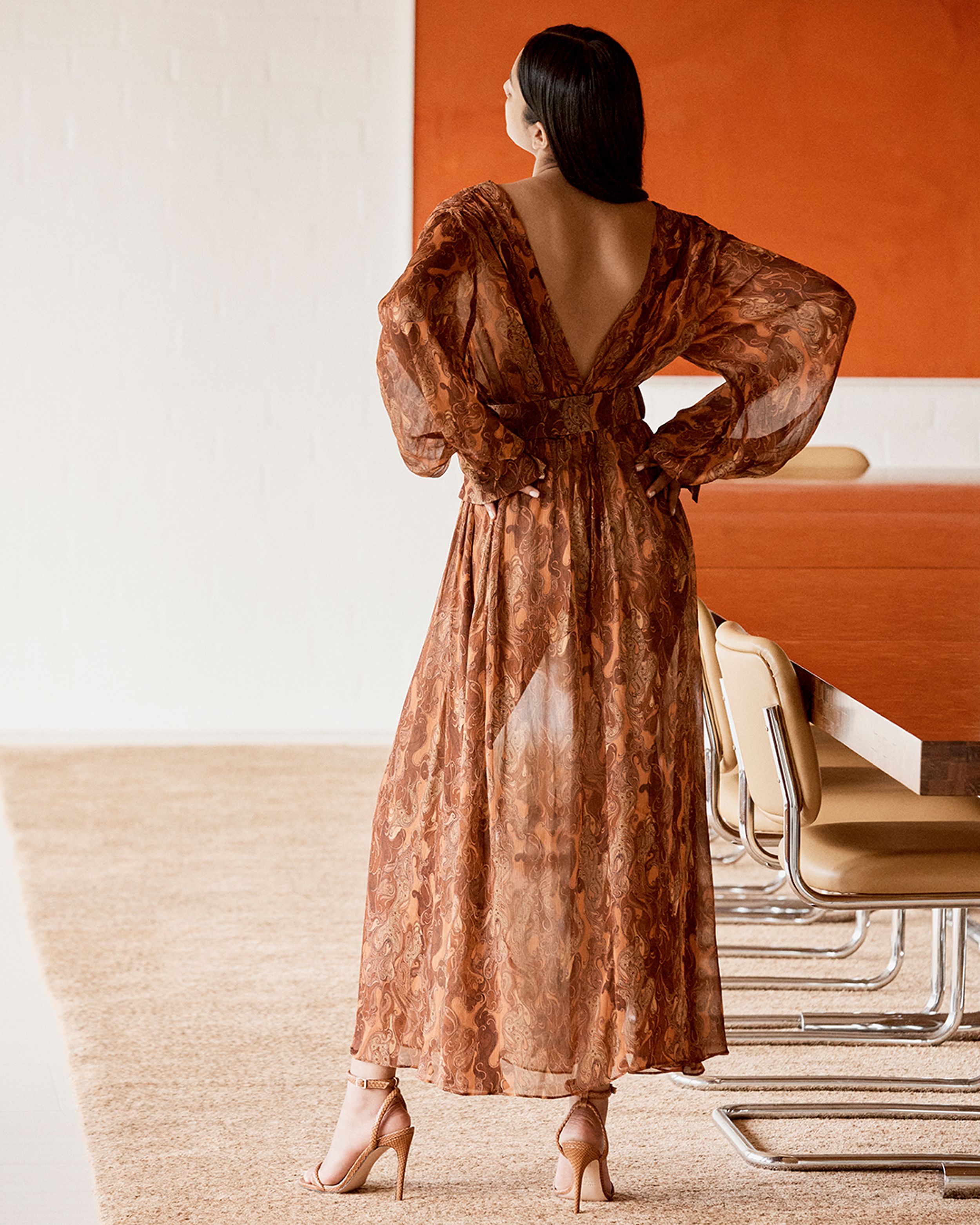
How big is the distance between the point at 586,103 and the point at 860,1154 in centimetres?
149

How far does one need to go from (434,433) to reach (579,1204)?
1.02 m

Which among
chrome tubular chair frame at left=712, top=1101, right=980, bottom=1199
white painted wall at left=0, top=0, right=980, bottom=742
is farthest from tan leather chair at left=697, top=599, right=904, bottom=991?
white painted wall at left=0, top=0, right=980, bottom=742

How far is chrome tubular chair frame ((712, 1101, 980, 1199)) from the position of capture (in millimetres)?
2131

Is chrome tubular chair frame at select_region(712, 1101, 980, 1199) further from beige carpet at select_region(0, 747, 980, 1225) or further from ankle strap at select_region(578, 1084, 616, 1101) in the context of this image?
ankle strap at select_region(578, 1084, 616, 1101)

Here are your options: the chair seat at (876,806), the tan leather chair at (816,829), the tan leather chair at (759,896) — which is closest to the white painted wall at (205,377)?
the tan leather chair at (759,896)

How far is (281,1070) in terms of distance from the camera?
2.55 m

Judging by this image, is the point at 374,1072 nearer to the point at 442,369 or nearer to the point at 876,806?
the point at 442,369

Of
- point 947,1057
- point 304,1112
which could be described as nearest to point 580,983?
point 304,1112

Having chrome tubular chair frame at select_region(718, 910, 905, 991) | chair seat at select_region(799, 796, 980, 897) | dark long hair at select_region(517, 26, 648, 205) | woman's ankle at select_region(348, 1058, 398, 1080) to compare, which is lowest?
chrome tubular chair frame at select_region(718, 910, 905, 991)

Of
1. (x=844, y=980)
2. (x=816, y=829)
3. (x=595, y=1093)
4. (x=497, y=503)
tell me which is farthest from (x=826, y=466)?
(x=595, y=1093)

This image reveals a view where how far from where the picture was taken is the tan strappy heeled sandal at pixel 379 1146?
2057 mm

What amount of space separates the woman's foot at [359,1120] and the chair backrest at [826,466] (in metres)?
3.35

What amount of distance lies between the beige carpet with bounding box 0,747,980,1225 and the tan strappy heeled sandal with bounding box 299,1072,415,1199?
25 mm

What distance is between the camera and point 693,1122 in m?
2.37
